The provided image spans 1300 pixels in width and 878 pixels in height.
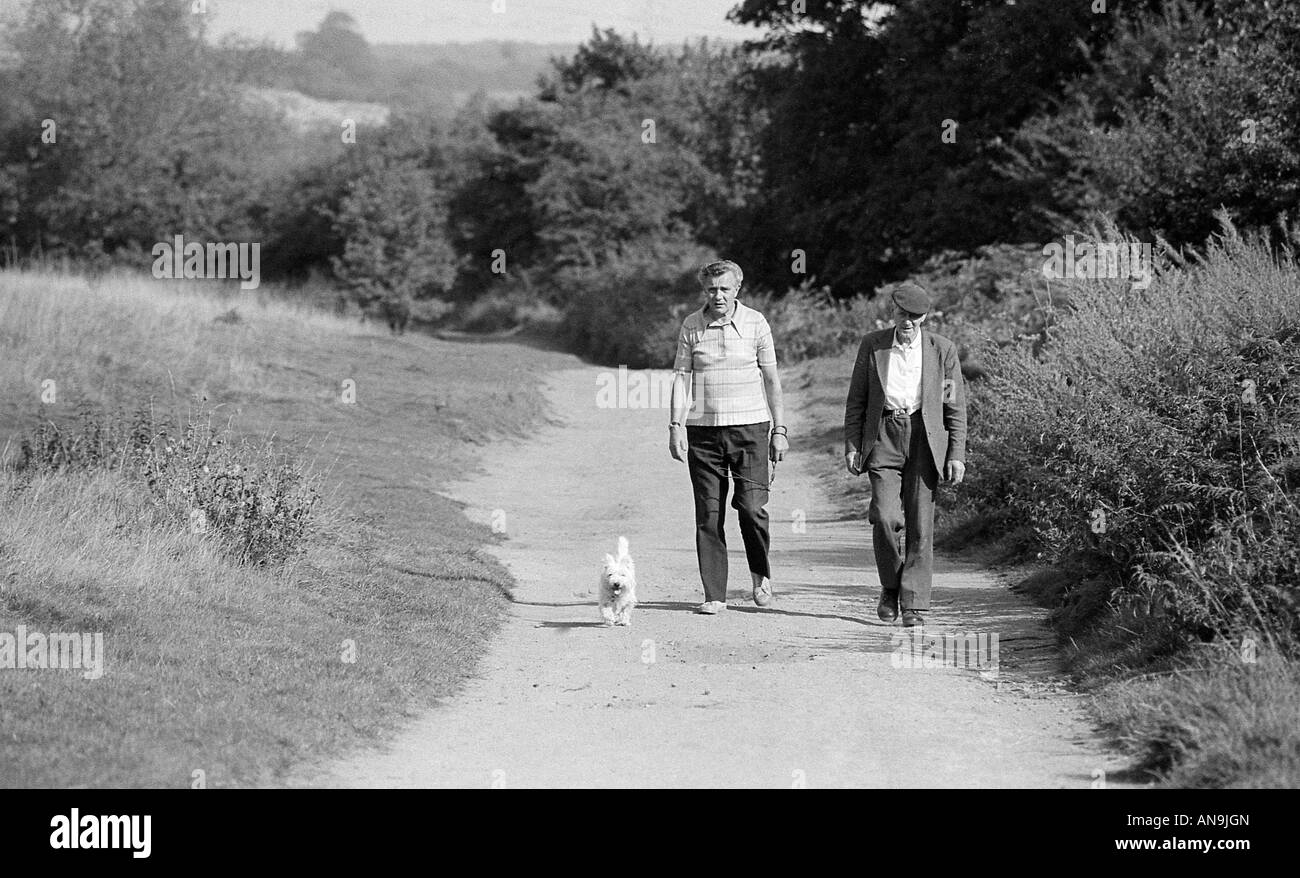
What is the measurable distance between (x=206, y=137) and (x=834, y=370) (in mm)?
34643

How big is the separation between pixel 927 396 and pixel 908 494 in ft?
2.10

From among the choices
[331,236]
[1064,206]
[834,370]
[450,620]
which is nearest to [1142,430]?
[450,620]

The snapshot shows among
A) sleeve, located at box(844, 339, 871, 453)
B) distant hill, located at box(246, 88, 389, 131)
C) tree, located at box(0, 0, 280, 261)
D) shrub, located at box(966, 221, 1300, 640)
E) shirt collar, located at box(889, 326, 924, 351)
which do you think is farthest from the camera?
distant hill, located at box(246, 88, 389, 131)

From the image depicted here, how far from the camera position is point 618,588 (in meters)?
9.95

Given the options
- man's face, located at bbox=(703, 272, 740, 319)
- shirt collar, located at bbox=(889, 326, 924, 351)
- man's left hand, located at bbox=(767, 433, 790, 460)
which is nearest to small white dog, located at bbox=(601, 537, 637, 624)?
man's left hand, located at bbox=(767, 433, 790, 460)

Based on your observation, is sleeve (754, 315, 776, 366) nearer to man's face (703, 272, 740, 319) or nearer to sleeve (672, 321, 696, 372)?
man's face (703, 272, 740, 319)

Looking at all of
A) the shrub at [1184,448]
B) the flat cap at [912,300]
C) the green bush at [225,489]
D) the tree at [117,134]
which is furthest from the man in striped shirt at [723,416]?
the tree at [117,134]

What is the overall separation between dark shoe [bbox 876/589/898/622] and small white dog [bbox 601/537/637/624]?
164 centimetres

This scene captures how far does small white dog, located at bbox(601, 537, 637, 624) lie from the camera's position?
9.91 meters

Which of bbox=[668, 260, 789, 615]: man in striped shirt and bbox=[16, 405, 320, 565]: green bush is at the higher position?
bbox=[668, 260, 789, 615]: man in striped shirt

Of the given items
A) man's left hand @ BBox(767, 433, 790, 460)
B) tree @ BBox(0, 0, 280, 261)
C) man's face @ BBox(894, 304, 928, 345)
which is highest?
tree @ BBox(0, 0, 280, 261)

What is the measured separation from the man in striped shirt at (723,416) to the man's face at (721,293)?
0.4 inches
